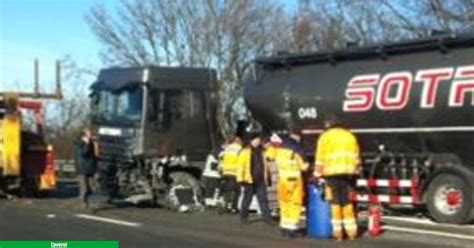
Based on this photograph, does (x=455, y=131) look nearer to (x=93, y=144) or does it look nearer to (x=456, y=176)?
(x=456, y=176)

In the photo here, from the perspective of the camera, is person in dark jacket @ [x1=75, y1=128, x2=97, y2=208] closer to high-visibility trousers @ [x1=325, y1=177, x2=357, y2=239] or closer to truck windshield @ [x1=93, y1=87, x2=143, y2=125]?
truck windshield @ [x1=93, y1=87, x2=143, y2=125]

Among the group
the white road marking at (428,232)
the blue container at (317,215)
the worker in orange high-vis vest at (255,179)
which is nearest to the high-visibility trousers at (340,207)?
the blue container at (317,215)

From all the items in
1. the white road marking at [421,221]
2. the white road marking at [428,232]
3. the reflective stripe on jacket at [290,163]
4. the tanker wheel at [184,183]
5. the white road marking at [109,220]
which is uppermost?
the reflective stripe on jacket at [290,163]

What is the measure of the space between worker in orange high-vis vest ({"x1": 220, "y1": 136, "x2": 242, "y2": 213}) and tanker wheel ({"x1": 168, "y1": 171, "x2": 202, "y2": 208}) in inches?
49.7

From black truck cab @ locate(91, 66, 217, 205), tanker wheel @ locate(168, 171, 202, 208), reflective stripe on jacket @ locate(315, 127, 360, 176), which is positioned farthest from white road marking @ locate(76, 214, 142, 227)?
reflective stripe on jacket @ locate(315, 127, 360, 176)

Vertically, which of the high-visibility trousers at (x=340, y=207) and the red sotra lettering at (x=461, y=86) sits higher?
the red sotra lettering at (x=461, y=86)

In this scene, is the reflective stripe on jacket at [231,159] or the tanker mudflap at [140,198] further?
the tanker mudflap at [140,198]

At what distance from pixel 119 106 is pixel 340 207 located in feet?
32.1

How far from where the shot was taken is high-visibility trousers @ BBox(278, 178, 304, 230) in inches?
627

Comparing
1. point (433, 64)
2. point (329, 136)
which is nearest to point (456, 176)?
point (433, 64)

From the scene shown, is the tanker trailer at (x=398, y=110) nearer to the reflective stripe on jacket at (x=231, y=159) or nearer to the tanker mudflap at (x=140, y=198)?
the reflective stripe on jacket at (x=231, y=159)

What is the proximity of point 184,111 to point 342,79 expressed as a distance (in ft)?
16.3

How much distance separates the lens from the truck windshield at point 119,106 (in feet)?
77.0

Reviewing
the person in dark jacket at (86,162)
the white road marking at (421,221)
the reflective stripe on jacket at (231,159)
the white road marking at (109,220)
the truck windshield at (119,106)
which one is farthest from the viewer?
the truck windshield at (119,106)
